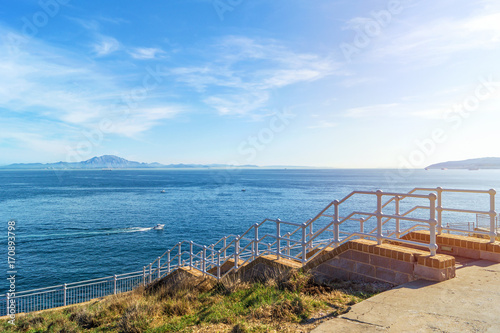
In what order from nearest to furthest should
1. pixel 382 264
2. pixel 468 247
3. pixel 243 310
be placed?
pixel 243 310
pixel 382 264
pixel 468 247

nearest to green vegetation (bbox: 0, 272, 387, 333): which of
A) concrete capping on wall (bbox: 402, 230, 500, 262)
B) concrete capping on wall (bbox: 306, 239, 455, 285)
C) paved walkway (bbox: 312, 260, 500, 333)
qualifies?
concrete capping on wall (bbox: 306, 239, 455, 285)

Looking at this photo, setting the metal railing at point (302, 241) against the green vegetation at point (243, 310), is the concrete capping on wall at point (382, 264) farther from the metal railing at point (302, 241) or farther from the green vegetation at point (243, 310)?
the green vegetation at point (243, 310)

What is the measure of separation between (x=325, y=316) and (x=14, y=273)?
3122cm

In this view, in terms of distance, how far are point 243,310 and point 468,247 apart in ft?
18.0

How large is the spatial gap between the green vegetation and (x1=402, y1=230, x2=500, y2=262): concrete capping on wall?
290 centimetres

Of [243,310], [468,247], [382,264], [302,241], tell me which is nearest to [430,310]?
[382,264]

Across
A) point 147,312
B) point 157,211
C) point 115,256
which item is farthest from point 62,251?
point 147,312

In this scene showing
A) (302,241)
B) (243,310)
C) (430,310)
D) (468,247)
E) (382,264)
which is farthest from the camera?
(302,241)

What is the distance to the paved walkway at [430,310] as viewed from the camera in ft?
13.8

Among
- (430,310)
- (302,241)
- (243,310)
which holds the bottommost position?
(243,310)

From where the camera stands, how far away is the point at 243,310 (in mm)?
5820

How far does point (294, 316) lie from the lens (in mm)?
5078

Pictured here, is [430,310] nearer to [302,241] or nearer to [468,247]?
[302,241]

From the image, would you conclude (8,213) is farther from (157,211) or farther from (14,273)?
(14,273)
